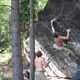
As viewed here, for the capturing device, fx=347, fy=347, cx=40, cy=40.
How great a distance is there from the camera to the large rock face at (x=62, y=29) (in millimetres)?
19047

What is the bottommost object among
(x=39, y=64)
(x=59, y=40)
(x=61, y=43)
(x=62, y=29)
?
(x=39, y=64)

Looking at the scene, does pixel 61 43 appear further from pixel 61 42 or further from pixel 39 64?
pixel 39 64

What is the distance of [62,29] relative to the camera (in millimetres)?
21312

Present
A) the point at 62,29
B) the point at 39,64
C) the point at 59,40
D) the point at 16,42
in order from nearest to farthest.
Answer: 1. the point at 16,42
2. the point at 39,64
3. the point at 59,40
4. the point at 62,29

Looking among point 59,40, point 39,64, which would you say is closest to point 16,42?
point 39,64

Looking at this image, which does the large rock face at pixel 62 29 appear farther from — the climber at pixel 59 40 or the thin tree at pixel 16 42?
the thin tree at pixel 16 42

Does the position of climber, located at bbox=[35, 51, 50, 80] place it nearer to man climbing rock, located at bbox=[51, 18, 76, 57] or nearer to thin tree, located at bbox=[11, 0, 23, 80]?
thin tree, located at bbox=[11, 0, 23, 80]

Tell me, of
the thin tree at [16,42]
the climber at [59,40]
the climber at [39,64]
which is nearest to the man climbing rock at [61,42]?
the climber at [59,40]

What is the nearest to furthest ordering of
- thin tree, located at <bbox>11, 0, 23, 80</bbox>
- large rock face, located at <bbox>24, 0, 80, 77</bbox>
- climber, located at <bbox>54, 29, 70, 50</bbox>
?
thin tree, located at <bbox>11, 0, 23, 80</bbox>
climber, located at <bbox>54, 29, 70, 50</bbox>
large rock face, located at <bbox>24, 0, 80, 77</bbox>

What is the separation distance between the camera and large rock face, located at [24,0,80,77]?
62.5 feet

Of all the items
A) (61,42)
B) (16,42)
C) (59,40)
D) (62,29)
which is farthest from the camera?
(62,29)

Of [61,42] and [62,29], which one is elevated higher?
[62,29]

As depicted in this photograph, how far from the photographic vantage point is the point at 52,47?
20391 mm

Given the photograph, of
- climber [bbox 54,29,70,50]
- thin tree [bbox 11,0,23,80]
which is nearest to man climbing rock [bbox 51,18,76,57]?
climber [bbox 54,29,70,50]
